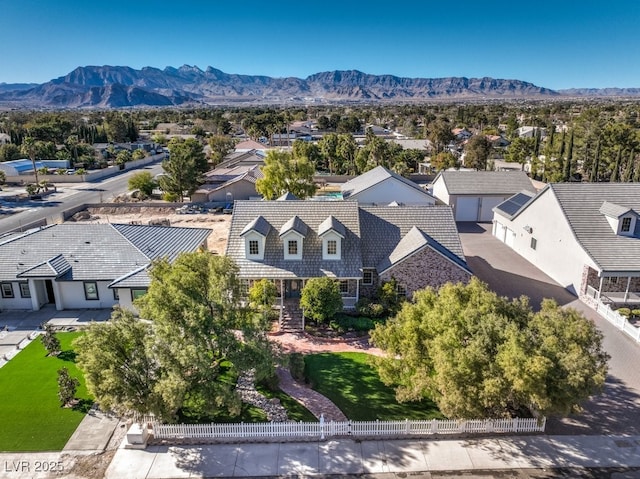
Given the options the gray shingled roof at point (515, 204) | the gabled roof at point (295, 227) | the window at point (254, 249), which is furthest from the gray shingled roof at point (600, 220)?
the window at point (254, 249)

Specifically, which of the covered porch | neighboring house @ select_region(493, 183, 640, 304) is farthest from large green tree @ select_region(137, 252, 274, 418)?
neighboring house @ select_region(493, 183, 640, 304)

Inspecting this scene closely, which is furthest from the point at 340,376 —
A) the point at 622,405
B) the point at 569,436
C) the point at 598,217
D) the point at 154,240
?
the point at 598,217

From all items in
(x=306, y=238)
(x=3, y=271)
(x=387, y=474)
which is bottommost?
(x=387, y=474)

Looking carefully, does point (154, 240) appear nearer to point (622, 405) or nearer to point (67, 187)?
point (622, 405)

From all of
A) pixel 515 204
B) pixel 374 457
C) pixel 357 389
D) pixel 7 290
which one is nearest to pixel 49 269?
pixel 7 290

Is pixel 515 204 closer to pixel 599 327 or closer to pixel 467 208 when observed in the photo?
pixel 467 208

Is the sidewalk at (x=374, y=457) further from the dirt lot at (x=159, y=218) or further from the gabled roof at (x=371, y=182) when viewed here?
the gabled roof at (x=371, y=182)
